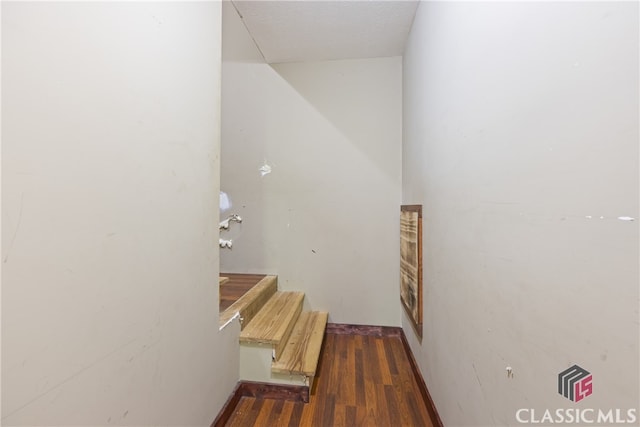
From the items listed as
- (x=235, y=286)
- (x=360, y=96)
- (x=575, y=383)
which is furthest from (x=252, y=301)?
(x=360, y=96)

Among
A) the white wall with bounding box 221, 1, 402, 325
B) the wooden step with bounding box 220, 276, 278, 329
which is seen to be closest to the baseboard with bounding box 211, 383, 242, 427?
the wooden step with bounding box 220, 276, 278, 329

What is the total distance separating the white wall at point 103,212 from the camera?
0.57m

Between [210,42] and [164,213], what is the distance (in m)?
0.87

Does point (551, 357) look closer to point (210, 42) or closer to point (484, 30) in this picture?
point (484, 30)

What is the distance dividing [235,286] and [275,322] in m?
0.54

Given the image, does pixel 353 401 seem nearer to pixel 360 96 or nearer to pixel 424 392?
pixel 424 392

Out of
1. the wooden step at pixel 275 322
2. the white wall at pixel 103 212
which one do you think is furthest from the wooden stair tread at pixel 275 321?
the white wall at pixel 103 212

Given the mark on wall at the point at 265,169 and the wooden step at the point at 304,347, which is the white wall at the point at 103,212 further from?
the mark on wall at the point at 265,169

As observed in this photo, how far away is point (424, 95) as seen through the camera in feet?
5.56

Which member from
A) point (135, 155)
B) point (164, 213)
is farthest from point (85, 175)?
point (164, 213)

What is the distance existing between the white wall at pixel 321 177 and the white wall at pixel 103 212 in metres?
1.35

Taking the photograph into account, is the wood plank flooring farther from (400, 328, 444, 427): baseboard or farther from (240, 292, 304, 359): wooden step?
(240, 292, 304, 359): wooden step

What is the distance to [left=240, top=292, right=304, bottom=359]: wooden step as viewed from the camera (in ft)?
5.61
